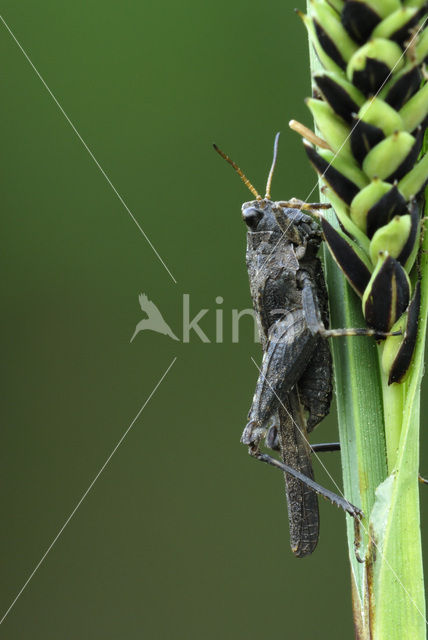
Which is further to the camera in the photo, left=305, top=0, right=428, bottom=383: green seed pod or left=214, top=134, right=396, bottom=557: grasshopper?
left=214, top=134, right=396, bottom=557: grasshopper

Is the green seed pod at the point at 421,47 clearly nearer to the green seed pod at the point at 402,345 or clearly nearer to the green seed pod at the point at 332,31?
the green seed pod at the point at 332,31

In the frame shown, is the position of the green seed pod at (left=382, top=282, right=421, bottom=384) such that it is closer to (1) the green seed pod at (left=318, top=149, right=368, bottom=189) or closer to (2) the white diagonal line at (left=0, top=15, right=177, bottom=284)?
(1) the green seed pod at (left=318, top=149, right=368, bottom=189)

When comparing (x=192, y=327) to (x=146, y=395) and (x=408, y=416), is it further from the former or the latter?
(x=408, y=416)

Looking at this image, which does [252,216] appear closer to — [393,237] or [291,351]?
[291,351]

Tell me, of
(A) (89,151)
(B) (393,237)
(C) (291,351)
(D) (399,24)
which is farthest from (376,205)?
(A) (89,151)

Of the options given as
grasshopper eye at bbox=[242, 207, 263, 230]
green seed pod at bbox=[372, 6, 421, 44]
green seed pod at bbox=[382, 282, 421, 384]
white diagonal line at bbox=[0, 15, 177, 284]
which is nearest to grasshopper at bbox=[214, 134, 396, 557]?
grasshopper eye at bbox=[242, 207, 263, 230]

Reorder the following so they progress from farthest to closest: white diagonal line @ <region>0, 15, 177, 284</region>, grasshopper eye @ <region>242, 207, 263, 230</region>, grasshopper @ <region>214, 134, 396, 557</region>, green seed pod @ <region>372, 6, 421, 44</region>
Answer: white diagonal line @ <region>0, 15, 177, 284</region> → grasshopper eye @ <region>242, 207, 263, 230</region> → grasshopper @ <region>214, 134, 396, 557</region> → green seed pod @ <region>372, 6, 421, 44</region>

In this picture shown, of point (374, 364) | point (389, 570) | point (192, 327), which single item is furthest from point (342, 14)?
point (192, 327)
